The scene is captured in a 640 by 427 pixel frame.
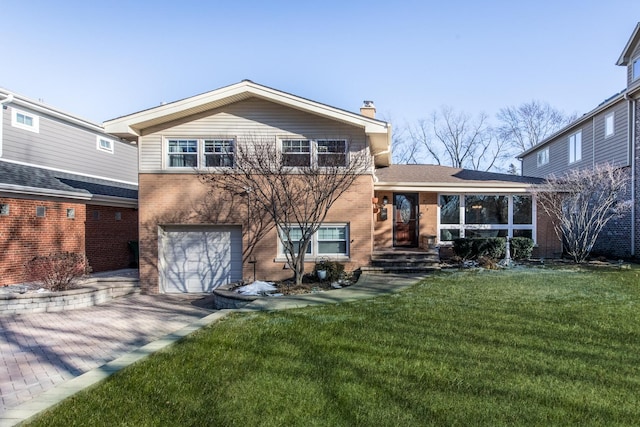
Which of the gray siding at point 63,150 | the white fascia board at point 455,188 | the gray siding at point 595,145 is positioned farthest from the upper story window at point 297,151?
the gray siding at point 595,145

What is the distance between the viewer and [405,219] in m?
14.8

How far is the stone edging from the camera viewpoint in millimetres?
8656

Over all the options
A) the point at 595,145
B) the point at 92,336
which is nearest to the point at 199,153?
the point at 92,336

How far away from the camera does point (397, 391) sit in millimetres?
3586

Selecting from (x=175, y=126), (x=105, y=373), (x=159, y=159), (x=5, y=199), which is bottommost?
(x=105, y=373)

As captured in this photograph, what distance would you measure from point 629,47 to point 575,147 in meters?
4.82

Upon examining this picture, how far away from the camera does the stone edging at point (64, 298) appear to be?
28.4 feet

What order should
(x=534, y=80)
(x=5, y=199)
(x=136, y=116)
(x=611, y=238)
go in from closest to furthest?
(x=5, y=199) < (x=136, y=116) < (x=611, y=238) < (x=534, y=80)

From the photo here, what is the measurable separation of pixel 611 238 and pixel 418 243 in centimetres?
800

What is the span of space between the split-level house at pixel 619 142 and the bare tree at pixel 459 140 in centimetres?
2096

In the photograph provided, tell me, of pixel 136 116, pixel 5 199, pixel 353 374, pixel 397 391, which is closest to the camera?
pixel 397 391

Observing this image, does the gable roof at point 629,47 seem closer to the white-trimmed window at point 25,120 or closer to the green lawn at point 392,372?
the green lawn at point 392,372

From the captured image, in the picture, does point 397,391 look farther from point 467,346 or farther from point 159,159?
point 159,159

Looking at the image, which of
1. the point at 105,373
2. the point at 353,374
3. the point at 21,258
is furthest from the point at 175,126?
the point at 353,374
